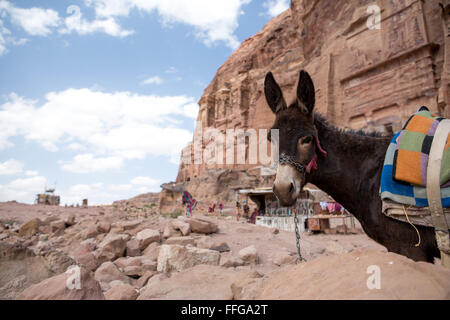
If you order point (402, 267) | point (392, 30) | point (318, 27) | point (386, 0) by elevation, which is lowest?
point (402, 267)

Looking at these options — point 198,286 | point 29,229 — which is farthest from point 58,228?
point 198,286

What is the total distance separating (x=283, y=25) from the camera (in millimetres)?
38000

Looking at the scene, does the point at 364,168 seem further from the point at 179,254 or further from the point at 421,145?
the point at 179,254

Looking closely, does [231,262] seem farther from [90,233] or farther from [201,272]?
[90,233]

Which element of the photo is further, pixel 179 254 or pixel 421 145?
pixel 179 254

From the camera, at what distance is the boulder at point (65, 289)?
6.57ft

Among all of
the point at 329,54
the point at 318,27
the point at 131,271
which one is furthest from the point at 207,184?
the point at 131,271

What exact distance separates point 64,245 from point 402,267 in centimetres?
830

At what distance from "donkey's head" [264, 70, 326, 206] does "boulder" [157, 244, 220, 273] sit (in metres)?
2.51

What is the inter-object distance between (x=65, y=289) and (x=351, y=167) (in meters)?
2.74

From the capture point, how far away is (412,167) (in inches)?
67.2

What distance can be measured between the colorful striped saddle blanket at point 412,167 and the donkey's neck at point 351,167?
0.26 m

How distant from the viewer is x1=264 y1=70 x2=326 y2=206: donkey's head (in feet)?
6.64

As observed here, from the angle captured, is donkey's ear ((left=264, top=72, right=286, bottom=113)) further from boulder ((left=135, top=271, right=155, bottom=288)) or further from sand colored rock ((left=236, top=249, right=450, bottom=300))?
boulder ((left=135, top=271, right=155, bottom=288))
